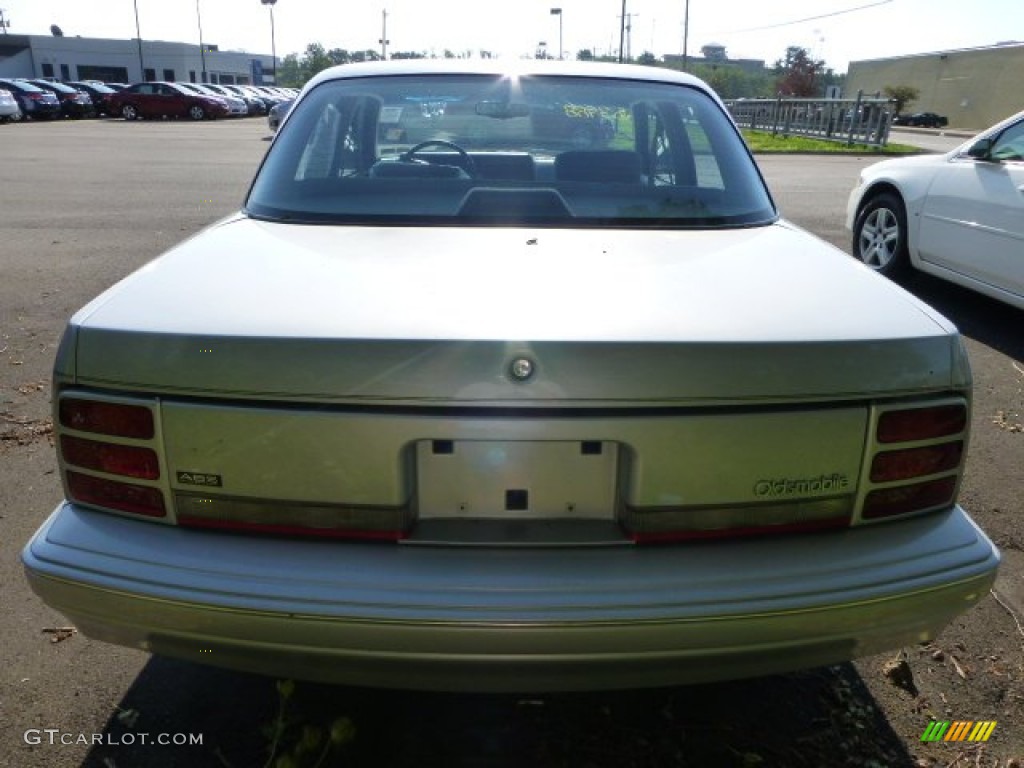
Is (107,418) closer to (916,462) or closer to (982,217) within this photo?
(916,462)

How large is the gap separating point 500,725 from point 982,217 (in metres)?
4.93

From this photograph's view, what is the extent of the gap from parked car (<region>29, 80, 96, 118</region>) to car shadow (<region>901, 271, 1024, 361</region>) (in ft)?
124

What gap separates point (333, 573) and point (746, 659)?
845 mm

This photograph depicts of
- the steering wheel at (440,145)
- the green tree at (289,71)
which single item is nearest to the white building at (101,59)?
the green tree at (289,71)

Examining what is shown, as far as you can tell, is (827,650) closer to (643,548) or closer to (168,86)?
(643,548)

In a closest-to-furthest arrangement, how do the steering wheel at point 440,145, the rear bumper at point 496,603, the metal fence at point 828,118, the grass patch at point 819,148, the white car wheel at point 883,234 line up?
the rear bumper at point 496,603
the steering wheel at point 440,145
the white car wheel at point 883,234
the grass patch at point 819,148
the metal fence at point 828,118

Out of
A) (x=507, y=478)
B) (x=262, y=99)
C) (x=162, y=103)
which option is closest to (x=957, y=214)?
(x=507, y=478)

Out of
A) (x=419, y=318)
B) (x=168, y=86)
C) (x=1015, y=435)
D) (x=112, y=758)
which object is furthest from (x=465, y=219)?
(x=168, y=86)

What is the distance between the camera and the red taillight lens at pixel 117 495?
69.7 inches

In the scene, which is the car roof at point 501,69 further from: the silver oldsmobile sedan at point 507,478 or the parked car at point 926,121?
the parked car at point 926,121

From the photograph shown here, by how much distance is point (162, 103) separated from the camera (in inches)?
1396

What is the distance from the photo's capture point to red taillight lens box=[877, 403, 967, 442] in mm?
1771

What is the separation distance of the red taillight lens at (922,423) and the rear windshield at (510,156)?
40.0 inches

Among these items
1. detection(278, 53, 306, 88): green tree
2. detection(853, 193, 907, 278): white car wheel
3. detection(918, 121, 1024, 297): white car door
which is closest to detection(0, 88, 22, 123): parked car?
detection(853, 193, 907, 278): white car wheel
